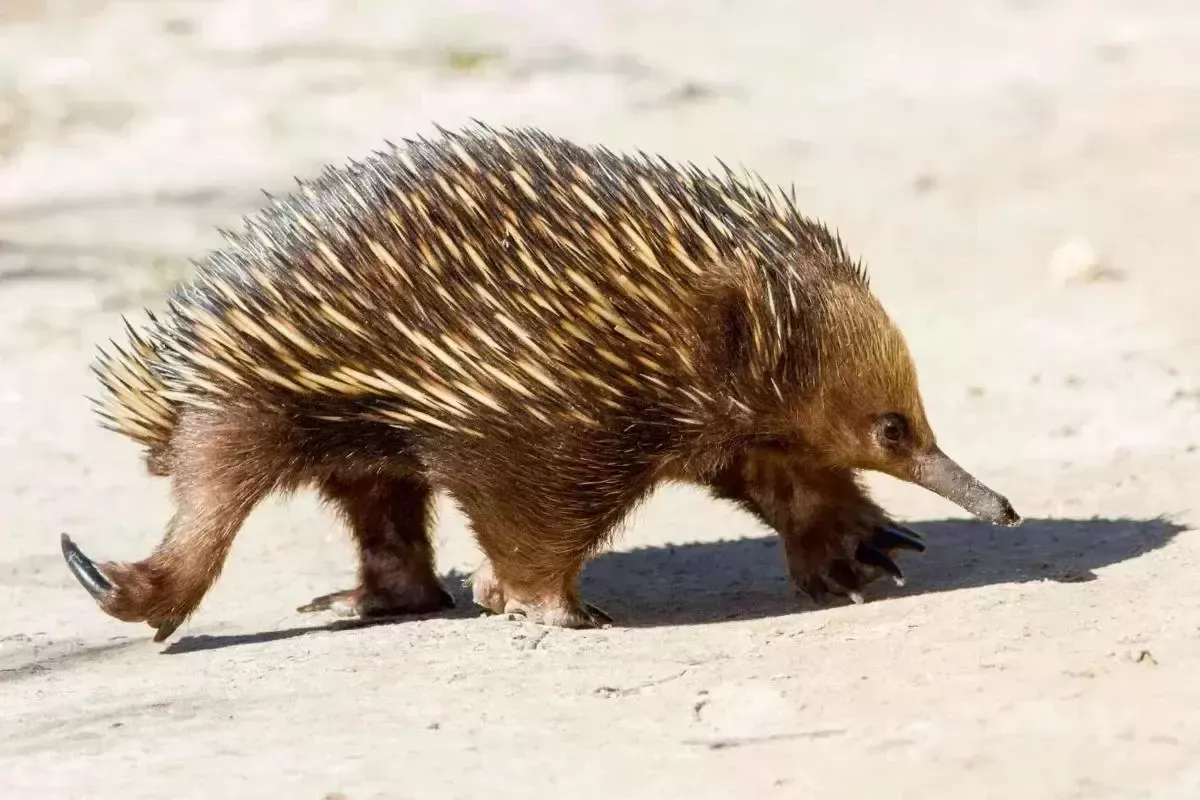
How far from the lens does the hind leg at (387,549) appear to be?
5.50m

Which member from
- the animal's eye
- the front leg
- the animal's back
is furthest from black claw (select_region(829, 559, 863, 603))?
the animal's back

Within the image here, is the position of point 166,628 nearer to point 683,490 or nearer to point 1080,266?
point 683,490

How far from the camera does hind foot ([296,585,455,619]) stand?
5.51 meters

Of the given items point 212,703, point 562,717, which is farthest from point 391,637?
point 562,717

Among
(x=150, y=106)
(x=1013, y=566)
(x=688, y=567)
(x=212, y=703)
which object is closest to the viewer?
(x=212, y=703)

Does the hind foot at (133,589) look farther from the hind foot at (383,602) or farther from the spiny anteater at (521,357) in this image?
the hind foot at (383,602)

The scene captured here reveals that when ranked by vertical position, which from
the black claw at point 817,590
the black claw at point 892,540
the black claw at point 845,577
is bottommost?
the black claw at point 817,590

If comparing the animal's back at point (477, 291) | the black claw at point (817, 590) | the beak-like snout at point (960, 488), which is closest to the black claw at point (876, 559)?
the black claw at point (817, 590)

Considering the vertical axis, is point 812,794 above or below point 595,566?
below

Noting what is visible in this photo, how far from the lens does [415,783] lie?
340 centimetres

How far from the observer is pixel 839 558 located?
5273 mm

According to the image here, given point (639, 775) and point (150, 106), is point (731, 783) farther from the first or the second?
point (150, 106)

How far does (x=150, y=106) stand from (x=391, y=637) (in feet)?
27.8

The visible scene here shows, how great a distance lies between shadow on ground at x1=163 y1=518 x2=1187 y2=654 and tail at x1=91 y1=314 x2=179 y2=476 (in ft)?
2.03
